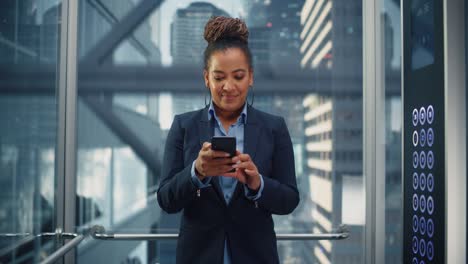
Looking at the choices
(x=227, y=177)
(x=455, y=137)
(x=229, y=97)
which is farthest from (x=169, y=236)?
(x=455, y=137)

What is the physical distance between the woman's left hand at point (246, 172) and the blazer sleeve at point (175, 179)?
4.7 inches

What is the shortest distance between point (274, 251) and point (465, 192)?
Answer: 2.00 feet

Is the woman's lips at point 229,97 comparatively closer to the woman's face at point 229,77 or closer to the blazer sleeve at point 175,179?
the woman's face at point 229,77

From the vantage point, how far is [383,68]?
2619 mm

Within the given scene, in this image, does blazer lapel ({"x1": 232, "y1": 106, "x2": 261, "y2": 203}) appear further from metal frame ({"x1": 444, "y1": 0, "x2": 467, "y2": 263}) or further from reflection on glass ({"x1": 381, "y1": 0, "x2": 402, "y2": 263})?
reflection on glass ({"x1": 381, "y1": 0, "x2": 402, "y2": 263})

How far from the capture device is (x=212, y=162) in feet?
4.41

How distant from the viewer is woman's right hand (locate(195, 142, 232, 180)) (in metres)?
1.33

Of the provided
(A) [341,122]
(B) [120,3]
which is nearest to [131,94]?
(B) [120,3]

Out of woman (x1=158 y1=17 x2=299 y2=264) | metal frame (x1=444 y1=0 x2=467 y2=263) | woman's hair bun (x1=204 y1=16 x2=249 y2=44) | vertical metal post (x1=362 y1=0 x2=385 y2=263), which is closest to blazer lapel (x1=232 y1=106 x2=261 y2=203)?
woman (x1=158 y1=17 x2=299 y2=264)

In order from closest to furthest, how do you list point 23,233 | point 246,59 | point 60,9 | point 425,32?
point 246,59
point 425,32
point 23,233
point 60,9

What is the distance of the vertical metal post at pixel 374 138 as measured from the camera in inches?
102

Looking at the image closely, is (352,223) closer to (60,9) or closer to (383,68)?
(383,68)

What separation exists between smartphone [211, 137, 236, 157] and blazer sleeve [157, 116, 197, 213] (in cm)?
13

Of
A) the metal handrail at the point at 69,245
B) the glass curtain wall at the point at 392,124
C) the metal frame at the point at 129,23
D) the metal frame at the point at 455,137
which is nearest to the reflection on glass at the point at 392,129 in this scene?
the glass curtain wall at the point at 392,124
